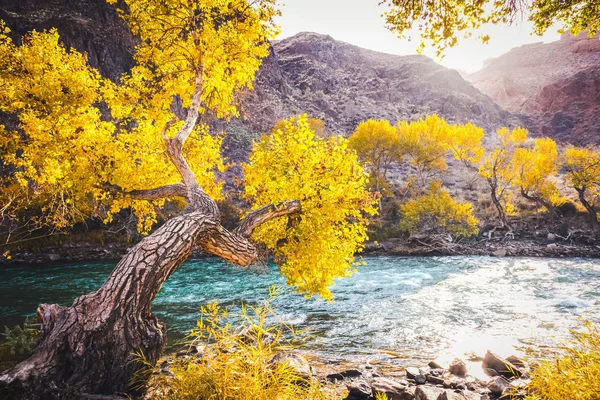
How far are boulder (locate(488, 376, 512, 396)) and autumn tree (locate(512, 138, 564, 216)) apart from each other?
1308 inches

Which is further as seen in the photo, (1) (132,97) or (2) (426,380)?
(1) (132,97)

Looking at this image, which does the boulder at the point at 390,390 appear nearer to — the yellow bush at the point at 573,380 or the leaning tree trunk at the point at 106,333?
the yellow bush at the point at 573,380

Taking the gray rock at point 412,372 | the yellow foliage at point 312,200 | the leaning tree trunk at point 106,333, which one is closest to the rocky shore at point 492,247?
the gray rock at point 412,372

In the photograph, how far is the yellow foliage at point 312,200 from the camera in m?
6.61

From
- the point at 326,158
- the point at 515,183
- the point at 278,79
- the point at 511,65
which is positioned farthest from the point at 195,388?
the point at 511,65

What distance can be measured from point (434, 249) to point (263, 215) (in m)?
24.1

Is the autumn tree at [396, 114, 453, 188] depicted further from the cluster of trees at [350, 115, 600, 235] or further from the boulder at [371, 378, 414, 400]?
the boulder at [371, 378, 414, 400]

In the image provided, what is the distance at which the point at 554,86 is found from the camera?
3733 inches

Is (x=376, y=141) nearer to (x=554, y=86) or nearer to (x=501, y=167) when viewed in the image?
(x=501, y=167)

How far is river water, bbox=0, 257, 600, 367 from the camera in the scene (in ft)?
27.9

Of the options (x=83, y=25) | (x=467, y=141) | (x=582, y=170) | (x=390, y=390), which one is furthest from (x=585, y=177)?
(x=83, y=25)

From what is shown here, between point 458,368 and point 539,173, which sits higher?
point 539,173

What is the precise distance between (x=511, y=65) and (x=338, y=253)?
596 feet

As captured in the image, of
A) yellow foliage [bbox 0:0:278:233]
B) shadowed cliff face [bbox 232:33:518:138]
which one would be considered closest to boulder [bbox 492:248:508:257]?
yellow foliage [bbox 0:0:278:233]
